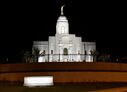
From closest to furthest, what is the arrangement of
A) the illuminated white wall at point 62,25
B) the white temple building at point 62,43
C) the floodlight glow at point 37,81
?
the floodlight glow at point 37,81 < the white temple building at point 62,43 < the illuminated white wall at point 62,25

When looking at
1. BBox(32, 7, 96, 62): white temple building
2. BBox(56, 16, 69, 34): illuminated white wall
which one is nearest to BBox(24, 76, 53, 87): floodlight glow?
BBox(32, 7, 96, 62): white temple building

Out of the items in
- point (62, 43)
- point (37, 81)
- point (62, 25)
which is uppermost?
point (62, 25)

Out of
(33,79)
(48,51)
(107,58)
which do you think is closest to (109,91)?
(33,79)

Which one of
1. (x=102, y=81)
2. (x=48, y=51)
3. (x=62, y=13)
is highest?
(x=62, y=13)

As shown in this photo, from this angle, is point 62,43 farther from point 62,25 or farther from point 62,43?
point 62,25

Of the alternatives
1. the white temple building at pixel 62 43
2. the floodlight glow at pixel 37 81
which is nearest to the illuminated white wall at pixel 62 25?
the white temple building at pixel 62 43

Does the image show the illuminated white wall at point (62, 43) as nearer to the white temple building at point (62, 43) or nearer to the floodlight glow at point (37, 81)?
the white temple building at point (62, 43)

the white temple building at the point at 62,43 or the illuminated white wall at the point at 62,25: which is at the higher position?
the illuminated white wall at the point at 62,25

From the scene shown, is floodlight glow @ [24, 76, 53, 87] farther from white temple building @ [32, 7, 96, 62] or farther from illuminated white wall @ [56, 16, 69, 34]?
illuminated white wall @ [56, 16, 69, 34]

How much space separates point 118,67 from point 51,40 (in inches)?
899

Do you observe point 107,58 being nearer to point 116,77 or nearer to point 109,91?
point 116,77

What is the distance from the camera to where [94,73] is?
83.2 feet

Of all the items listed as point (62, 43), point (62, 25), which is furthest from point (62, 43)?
point (62, 25)

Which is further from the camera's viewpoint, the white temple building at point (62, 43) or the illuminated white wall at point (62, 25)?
the illuminated white wall at point (62, 25)
